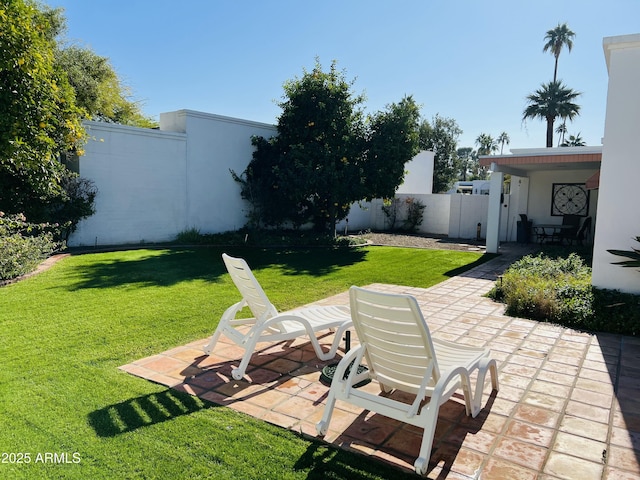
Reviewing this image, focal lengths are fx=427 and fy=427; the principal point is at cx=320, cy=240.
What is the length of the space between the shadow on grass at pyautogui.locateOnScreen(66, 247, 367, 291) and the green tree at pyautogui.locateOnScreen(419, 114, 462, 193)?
2929 centimetres

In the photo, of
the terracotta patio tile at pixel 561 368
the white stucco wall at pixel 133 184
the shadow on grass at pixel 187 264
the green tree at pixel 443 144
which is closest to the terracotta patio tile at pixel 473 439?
the terracotta patio tile at pixel 561 368

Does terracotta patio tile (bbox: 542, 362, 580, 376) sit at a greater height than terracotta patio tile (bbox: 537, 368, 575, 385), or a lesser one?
greater

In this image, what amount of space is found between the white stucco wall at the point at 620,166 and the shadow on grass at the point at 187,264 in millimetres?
6127

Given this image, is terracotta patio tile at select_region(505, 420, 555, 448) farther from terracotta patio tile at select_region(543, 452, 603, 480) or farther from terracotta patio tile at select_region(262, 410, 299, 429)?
terracotta patio tile at select_region(262, 410, 299, 429)

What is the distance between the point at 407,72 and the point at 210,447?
1782cm

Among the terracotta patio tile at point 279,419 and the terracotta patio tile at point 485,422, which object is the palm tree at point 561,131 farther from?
the terracotta patio tile at point 279,419

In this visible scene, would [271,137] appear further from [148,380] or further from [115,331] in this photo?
[148,380]

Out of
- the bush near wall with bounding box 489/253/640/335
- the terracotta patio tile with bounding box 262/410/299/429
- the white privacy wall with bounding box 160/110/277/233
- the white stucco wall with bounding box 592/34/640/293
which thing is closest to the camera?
the terracotta patio tile with bounding box 262/410/299/429

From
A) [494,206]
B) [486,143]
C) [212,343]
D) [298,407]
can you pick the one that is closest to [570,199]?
[494,206]

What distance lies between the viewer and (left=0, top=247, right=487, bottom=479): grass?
9.91 ft

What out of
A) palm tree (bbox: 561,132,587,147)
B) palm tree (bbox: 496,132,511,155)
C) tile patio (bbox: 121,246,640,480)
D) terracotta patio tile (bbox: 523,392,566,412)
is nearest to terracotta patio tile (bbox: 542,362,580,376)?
tile patio (bbox: 121,246,640,480)

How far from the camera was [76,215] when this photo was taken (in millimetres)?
12508

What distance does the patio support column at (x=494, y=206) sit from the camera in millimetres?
14508

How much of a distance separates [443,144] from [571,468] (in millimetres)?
42571
